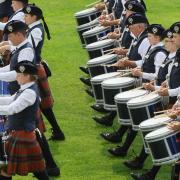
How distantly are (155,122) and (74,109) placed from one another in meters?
3.64

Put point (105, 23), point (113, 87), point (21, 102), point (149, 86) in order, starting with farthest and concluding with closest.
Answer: point (105, 23)
point (113, 87)
point (149, 86)
point (21, 102)

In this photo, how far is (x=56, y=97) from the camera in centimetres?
1268

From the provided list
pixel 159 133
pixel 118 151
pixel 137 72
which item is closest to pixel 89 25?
pixel 118 151

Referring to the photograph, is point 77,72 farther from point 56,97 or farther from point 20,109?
point 20,109

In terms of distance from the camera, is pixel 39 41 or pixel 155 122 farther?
pixel 39 41

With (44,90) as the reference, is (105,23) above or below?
above

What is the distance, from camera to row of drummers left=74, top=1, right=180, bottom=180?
837cm

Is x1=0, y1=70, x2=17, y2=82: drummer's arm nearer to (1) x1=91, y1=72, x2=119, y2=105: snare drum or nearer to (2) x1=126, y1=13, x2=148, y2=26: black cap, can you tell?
(1) x1=91, y1=72, x2=119, y2=105: snare drum

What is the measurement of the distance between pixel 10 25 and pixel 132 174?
2079mm

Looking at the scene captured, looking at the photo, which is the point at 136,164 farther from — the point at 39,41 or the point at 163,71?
the point at 39,41

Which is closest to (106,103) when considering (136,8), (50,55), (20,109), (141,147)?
(141,147)

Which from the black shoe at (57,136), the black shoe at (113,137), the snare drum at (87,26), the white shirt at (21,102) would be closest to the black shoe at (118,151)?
the black shoe at (113,137)

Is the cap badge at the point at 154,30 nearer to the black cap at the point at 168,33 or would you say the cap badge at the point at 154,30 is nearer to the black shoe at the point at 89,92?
the black cap at the point at 168,33

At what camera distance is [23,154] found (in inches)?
331
